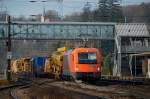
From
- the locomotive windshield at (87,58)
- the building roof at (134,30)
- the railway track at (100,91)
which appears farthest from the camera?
the building roof at (134,30)

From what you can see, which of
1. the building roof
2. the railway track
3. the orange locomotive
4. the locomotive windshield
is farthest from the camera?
the building roof

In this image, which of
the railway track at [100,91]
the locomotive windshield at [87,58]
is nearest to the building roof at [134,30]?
the locomotive windshield at [87,58]

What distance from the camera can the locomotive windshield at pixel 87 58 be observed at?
4041 cm

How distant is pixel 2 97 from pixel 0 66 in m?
100

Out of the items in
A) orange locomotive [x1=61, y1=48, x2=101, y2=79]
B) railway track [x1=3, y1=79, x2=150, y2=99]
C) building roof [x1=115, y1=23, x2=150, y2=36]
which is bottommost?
railway track [x1=3, y1=79, x2=150, y2=99]

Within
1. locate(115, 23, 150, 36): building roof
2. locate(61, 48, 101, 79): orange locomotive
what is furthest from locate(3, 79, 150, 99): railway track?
locate(115, 23, 150, 36): building roof

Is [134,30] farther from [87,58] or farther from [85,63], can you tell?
[85,63]

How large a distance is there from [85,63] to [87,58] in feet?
2.10

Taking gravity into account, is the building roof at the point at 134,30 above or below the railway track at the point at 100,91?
above

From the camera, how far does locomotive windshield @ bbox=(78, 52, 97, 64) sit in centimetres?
4041

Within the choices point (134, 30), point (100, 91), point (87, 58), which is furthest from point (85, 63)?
point (134, 30)

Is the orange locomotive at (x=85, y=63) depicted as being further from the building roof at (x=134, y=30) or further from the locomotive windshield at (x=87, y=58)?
the building roof at (x=134, y=30)

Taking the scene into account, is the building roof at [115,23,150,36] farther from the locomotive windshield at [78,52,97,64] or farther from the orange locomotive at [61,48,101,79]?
the locomotive windshield at [78,52,97,64]

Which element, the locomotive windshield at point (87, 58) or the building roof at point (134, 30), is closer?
the locomotive windshield at point (87, 58)
